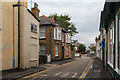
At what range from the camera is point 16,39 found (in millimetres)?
14633

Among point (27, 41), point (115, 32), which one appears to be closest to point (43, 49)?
point (27, 41)

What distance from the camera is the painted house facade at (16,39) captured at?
1267 centimetres

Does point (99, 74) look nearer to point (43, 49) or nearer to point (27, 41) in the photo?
point (27, 41)

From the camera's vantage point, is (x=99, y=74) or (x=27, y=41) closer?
(x=99, y=74)

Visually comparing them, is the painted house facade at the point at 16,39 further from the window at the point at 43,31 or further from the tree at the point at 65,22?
the tree at the point at 65,22

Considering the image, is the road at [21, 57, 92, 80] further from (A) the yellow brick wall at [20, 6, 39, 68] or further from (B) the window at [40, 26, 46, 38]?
(B) the window at [40, 26, 46, 38]

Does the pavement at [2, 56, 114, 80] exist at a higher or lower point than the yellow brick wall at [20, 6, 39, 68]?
lower

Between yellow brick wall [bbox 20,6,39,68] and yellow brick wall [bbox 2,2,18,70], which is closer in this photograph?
yellow brick wall [bbox 2,2,18,70]

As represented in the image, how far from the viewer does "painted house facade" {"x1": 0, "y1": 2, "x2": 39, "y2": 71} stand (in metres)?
12.7

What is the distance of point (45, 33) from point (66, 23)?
25.6m

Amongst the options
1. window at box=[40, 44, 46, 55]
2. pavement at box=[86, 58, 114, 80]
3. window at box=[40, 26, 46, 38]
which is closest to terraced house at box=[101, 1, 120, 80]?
pavement at box=[86, 58, 114, 80]

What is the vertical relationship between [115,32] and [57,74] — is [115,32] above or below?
above

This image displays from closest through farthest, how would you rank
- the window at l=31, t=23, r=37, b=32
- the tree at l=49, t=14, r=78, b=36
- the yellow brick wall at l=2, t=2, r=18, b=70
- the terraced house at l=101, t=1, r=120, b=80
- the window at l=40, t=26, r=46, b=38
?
the terraced house at l=101, t=1, r=120, b=80
the yellow brick wall at l=2, t=2, r=18, b=70
the window at l=31, t=23, r=37, b=32
the window at l=40, t=26, r=46, b=38
the tree at l=49, t=14, r=78, b=36

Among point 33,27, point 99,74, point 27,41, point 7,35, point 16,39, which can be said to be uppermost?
point 33,27
